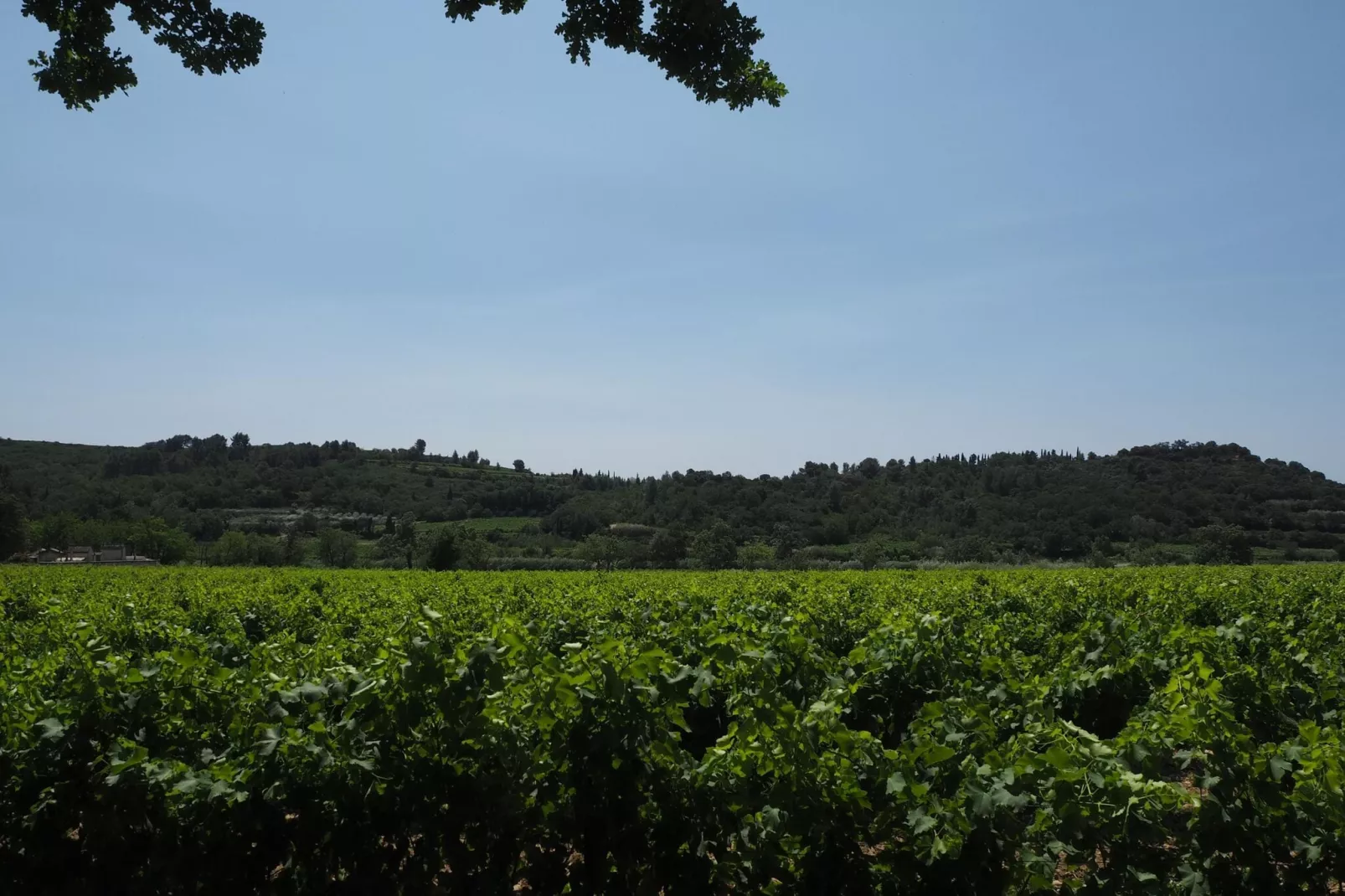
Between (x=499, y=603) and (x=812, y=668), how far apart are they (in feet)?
29.8

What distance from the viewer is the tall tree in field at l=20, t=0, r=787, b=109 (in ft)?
12.9

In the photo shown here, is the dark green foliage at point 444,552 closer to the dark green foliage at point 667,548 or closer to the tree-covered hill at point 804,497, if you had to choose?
the dark green foliage at point 667,548

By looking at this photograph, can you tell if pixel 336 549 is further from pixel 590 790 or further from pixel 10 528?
pixel 590 790

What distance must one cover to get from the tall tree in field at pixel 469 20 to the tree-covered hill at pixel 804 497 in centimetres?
6780

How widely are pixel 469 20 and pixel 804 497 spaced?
94.1 meters

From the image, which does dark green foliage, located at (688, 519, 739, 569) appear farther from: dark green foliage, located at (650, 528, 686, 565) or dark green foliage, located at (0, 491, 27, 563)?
dark green foliage, located at (0, 491, 27, 563)

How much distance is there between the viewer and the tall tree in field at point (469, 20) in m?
3.93

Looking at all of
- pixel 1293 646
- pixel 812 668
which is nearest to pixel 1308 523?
pixel 1293 646

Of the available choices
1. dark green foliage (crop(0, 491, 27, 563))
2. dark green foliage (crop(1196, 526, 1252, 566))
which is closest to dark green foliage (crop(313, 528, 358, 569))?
dark green foliage (crop(0, 491, 27, 563))

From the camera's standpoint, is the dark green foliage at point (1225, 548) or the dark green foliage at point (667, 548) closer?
the dark green foliage at point (1225, 548)

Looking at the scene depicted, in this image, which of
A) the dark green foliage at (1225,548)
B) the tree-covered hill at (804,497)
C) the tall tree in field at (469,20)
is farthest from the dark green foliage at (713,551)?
the tall tree in field at (469,20)

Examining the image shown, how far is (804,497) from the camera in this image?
96000mm

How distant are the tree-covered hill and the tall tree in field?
67.8 m

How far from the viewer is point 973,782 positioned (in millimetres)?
2783
